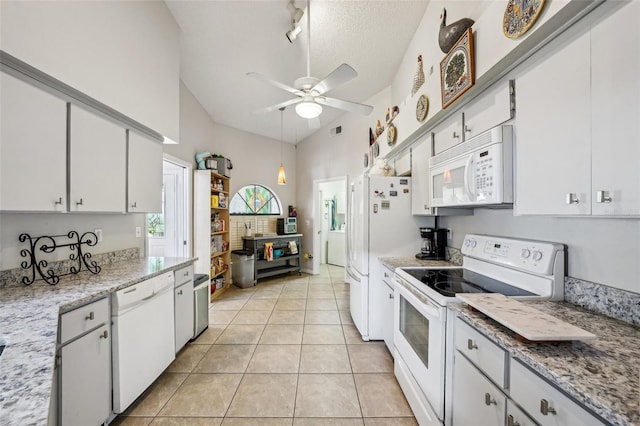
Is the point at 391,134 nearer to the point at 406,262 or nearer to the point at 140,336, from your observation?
the point at 406,262

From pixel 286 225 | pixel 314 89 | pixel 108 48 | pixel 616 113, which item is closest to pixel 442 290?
pixel 616 113

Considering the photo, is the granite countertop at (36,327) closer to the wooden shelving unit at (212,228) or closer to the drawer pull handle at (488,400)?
the drawer pull handle at (488,400)

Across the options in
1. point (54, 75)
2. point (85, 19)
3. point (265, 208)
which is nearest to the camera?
point (54, 75)

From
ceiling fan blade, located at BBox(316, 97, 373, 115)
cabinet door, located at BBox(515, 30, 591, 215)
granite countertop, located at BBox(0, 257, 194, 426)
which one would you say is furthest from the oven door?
ceiling fan blade, located at BBox(316, 97, 373, 115)

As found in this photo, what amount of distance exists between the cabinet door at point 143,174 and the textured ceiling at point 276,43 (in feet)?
4.35

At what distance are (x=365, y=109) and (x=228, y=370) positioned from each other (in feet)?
9.04

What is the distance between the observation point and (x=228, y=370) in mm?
2225

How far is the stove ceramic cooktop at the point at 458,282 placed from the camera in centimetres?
150

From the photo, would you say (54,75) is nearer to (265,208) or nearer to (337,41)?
(337,41)

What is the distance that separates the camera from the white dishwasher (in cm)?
160

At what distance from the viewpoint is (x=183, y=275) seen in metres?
2.45

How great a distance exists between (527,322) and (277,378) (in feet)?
6.26

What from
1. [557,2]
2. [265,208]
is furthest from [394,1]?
[265,208]

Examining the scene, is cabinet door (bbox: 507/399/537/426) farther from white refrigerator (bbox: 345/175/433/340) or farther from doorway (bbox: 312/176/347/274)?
doorway (bbox: 312/176/347/274)
